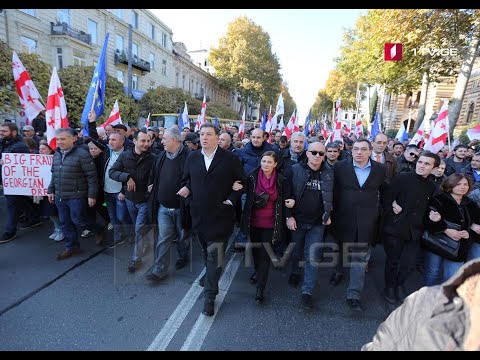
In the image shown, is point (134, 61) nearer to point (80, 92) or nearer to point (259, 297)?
point (80, 92)

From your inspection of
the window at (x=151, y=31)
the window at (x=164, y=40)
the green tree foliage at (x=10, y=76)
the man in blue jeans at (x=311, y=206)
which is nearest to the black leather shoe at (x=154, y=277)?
the man in blue jeans at (x=311, y=206)

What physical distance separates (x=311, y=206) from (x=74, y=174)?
3.13 meters

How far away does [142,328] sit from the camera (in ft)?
9.01

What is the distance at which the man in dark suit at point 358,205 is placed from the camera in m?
3.21

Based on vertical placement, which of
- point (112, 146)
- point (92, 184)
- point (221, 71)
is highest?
point (221, 71)

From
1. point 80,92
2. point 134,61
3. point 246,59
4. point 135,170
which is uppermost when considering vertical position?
point 246,59

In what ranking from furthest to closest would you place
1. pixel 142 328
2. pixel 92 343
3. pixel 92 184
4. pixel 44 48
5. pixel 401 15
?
pixel 44 48 < pixel 401 15 < pixel 92 184 < pixel 142 328 < pixel 92 343

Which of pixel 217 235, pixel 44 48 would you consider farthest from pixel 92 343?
pixel 44 48

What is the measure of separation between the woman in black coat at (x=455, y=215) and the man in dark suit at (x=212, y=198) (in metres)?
2.08

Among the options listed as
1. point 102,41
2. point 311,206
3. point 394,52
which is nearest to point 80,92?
→ point 394,52

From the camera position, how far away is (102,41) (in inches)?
1032

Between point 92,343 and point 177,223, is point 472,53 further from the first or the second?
point 92,343

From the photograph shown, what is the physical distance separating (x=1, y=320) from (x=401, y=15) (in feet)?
46.2

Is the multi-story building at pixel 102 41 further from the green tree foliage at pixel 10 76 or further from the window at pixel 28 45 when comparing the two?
the green tree foliage at pixel 10 76
